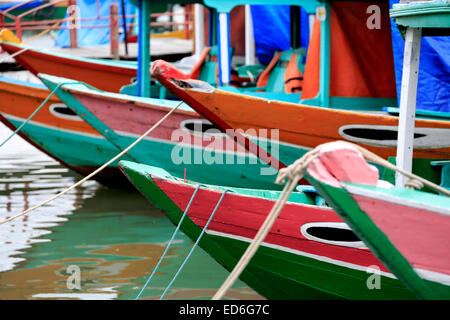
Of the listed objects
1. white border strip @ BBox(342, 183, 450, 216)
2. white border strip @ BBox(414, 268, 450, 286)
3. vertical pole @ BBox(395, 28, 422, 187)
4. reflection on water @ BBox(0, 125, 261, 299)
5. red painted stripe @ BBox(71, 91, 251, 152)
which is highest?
vertical pole @ BBox(395, 28, 422, 187)

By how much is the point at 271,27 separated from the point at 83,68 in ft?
9.56

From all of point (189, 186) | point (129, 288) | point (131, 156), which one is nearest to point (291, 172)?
point (189, 186)

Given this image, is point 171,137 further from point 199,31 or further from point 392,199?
point 392,199

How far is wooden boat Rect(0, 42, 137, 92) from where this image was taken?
10.1m

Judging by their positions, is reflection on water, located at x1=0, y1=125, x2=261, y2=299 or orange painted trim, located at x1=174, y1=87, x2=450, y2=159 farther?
orange painted trim, located at x1=174, y1=87, x2=450, y2=159

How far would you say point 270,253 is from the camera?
422 cm

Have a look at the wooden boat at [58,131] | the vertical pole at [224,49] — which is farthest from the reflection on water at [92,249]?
the vertical pole at [224,49]

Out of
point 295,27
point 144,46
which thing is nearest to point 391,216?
point 144,46

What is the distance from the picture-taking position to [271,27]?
10.8 meters

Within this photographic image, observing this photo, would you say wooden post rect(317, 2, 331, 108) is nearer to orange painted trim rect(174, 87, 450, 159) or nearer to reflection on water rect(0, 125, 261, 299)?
orange painted trim rect(174, 87, 450, 159)

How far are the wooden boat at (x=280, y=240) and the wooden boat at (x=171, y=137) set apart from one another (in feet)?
8.09

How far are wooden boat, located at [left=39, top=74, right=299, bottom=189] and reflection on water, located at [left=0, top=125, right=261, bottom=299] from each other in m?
0.65

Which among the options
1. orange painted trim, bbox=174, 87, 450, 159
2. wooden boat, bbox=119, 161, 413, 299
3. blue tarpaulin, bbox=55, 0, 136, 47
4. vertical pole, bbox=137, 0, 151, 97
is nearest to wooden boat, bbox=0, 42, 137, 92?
vertical pole, bbox=137, 0, 151, 97

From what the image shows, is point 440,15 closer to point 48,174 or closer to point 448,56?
point 448,56
